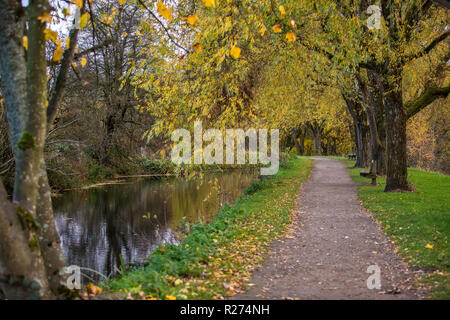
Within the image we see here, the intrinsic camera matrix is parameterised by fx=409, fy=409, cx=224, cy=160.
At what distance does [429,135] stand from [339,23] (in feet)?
93.8

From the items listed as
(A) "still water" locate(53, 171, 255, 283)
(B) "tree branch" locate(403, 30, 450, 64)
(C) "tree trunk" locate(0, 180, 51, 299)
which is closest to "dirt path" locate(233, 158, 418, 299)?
(C) "tree trunk" locate(0, 180, 51, 299)

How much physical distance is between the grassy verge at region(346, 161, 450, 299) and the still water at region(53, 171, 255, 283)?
473 centimetres

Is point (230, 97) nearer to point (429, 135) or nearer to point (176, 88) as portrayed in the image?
point (176, 88)

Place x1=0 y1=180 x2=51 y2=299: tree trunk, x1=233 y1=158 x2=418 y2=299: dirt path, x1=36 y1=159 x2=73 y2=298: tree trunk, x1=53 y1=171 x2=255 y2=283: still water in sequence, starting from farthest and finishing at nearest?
x1=53 y1=171 x2=255 y2=283: still water, x1=233 y1=158 x2=418 y2=299: dirt path, x1=36 y1=159 x2=73 y2=298: tree trunk, x1=0 y1=180 x2=51 y2=299: tree trunk

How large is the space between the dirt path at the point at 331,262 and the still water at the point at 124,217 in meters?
2.73

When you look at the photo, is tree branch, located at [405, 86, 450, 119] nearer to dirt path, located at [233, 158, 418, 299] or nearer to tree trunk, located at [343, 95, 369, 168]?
dirt path, located at [233, 158, 418, 299]

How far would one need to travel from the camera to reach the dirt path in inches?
216

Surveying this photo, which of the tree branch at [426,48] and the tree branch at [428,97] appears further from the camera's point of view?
the tree branch at [428,97]

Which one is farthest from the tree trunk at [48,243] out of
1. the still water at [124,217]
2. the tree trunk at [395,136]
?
the tree trunk at [395,136]

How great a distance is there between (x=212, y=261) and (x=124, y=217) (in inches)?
351

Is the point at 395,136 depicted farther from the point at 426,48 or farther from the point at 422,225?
the point at 422,225

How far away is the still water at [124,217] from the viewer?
1028 cm

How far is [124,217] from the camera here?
49.1 feet

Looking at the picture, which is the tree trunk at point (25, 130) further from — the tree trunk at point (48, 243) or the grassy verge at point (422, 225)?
the grassy verge at point (422, 225)
